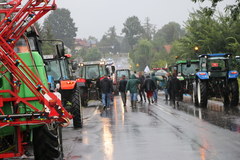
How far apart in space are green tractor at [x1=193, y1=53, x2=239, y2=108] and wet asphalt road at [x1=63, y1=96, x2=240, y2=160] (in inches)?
200

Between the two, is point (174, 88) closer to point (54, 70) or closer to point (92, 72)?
point (92, 72)

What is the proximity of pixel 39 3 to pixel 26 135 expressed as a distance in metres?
2.41

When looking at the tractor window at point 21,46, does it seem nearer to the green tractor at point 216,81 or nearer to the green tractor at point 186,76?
the green tractor at point 216,81

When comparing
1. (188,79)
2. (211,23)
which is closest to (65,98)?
(188,79)

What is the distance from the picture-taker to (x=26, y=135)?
9.64 metres

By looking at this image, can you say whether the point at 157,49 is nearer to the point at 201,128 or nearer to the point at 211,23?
the point at 211,23

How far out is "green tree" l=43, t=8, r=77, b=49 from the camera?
15520 cm

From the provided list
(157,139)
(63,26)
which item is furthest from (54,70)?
(63,26)

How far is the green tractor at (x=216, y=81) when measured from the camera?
25.4m

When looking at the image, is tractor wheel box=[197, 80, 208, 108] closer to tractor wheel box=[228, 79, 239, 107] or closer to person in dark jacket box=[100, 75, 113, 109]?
tractor wheel box=[228, 79, 239, 107]

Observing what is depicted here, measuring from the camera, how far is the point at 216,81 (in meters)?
26.6

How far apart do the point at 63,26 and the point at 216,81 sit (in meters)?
134

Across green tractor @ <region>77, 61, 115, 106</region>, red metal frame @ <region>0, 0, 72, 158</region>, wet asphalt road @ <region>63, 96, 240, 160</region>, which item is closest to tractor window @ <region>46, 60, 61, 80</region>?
wet asphalt road @ <region>63, 96, 240, 160</region>

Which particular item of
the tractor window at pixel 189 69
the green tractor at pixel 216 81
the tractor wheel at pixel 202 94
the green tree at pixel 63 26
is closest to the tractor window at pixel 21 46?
the green tractor at pixel 216 81
